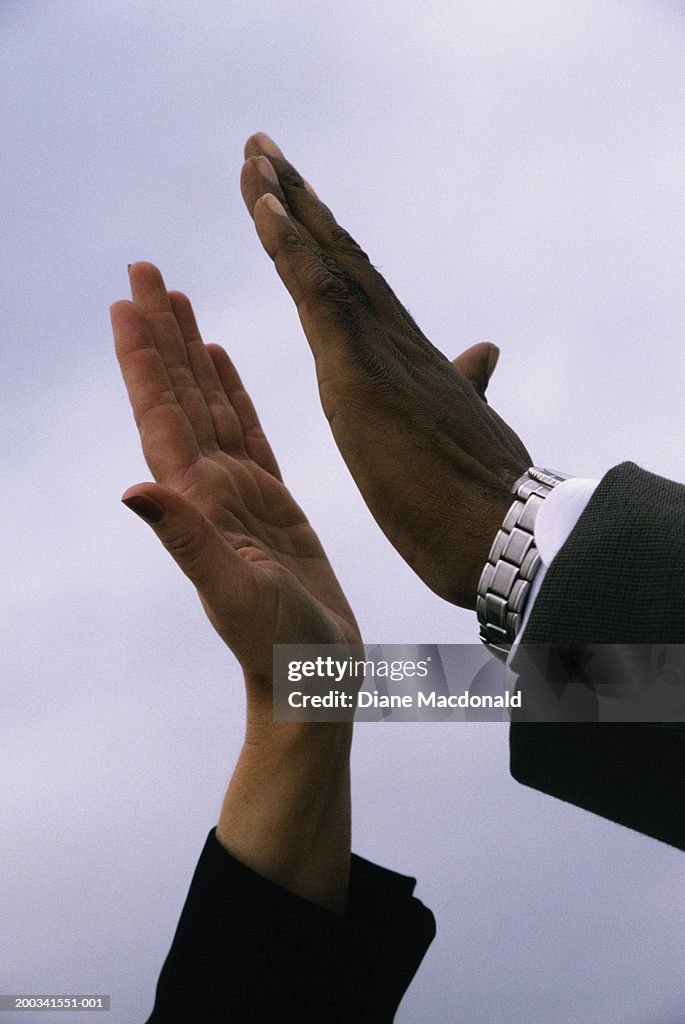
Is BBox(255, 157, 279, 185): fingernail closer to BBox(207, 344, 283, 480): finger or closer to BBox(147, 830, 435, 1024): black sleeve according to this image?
BBox(207, 344, 283, 480): finger

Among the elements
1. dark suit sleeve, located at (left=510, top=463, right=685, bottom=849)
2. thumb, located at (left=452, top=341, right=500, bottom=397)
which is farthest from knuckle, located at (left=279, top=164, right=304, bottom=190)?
dark suit sleeve, located at (left=510, top=463, right=685, bottom=849)

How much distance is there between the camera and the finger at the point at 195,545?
1780 mm

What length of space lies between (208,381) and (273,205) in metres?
0.52

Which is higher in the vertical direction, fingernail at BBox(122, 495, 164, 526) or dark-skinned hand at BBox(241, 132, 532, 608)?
dark-skinned hand at BBox(241, 132, 532, 608)

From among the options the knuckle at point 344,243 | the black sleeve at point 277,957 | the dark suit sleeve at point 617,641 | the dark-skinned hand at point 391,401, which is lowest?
the black sleeve at point 277,957

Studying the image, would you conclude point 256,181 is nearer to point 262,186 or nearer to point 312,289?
point 262,186

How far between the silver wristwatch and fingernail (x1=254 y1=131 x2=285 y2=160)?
3.79 ft

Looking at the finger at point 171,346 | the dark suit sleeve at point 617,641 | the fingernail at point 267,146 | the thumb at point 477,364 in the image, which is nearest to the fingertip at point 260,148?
the fingernail at point 267,146

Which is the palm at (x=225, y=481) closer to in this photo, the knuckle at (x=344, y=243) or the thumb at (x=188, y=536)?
the thumb at (x=188, y=536)

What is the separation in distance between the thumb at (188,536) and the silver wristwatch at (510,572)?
48 centimetres

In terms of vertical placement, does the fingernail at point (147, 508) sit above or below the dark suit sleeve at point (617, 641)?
above

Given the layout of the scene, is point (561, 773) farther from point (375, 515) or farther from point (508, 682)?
point (375, 515)

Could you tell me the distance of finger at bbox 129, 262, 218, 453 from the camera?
2469mm

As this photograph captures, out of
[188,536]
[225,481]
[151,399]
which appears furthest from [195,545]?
[151,399]
